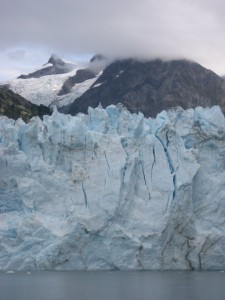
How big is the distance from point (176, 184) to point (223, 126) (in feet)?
13.4

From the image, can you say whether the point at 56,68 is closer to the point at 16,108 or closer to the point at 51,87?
the point at 51,87

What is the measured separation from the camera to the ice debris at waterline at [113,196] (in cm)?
2570

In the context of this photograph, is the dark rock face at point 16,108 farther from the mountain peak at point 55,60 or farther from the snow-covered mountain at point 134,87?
the mountain peak at point 55,60

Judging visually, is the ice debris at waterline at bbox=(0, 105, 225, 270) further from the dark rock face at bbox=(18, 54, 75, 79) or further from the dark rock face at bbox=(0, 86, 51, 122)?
the dark rock face at bbox=(18, 54, 75, 79)

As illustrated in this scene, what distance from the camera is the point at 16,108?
54969 mm

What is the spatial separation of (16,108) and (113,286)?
115 ft

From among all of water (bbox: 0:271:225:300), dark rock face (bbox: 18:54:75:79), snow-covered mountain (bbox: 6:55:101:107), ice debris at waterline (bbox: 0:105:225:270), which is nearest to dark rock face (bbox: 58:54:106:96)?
snow-covered mountain (bbox: 6:55:101:107)

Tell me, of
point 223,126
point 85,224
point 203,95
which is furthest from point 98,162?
point 203,95

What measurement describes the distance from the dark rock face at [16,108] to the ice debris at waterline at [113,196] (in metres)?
24.0

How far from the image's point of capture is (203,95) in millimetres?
66250

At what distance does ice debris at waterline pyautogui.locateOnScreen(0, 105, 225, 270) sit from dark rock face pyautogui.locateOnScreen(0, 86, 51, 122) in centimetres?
2403

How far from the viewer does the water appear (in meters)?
19.6

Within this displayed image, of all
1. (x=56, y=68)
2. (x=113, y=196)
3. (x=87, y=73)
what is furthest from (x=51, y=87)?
(x=113, y=196)

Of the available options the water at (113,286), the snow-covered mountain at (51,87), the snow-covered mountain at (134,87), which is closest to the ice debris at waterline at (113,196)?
the water at (113,286)
